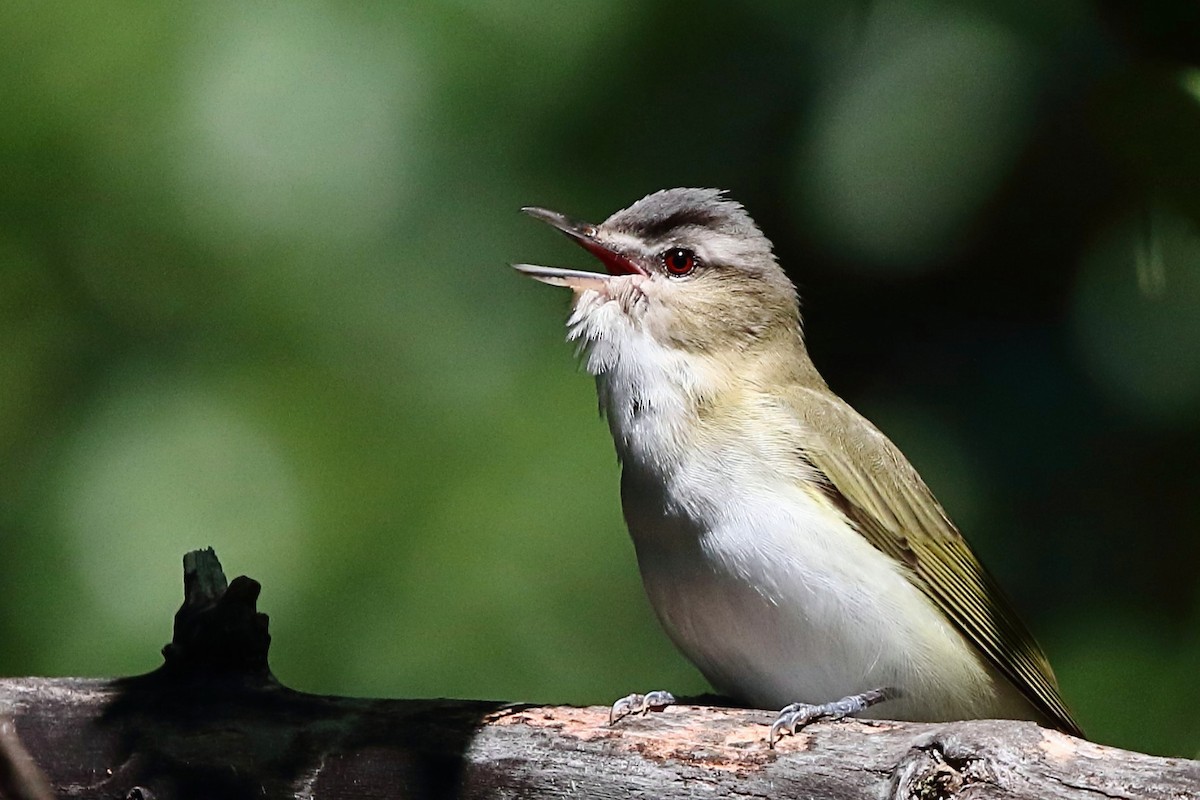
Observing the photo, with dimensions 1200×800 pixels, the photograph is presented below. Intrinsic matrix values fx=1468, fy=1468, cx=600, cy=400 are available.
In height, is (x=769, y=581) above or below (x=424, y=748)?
above

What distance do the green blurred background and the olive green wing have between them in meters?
0.60

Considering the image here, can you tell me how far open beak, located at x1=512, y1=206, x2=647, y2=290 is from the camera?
349 cm

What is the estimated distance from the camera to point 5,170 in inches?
171

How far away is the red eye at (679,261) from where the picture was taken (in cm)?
367

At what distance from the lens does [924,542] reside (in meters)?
3.36

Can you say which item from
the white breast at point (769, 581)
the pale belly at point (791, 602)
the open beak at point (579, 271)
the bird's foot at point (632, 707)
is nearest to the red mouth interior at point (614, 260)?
the open beak at point (579, 271)

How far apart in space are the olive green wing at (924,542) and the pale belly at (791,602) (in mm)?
61

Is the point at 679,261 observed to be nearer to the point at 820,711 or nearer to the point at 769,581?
the point at 769,581

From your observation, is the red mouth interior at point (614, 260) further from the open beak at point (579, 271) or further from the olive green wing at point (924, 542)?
the olive green wing at point (924, 542)

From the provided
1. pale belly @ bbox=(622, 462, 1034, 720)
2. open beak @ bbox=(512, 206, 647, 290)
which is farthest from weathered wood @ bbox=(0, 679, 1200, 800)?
open beak @ bbox=(512, 206, 647, 290)

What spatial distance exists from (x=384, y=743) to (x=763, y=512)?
0.90 metres

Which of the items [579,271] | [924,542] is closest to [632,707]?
[924,542]

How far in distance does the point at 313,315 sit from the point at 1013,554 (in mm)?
2112

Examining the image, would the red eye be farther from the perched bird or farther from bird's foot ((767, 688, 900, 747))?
bird's foot ((767, 688, 900, 747))
